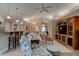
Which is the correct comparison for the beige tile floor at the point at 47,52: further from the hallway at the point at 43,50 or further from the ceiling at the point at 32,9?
the ceiling at the point at 32,9

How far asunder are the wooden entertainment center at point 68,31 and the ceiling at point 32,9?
0.58 feet

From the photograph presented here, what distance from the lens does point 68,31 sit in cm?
226

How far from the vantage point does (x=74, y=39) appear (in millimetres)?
2225

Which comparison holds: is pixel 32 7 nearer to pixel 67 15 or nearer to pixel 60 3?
pixel 60 3

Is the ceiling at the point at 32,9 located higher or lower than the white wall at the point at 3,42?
higher

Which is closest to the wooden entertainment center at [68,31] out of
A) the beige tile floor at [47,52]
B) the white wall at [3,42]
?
the beige tile floor at [47,52]

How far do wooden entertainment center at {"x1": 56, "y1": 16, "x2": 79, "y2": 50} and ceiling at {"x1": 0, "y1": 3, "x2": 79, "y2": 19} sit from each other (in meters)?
0.18

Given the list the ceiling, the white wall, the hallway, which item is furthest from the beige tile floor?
the ceiling

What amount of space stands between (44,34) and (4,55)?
90 cm

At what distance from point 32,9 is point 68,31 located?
2.70ft

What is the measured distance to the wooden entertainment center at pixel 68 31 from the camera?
7.24 ft

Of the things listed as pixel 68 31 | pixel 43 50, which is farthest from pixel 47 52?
pixel 68 31

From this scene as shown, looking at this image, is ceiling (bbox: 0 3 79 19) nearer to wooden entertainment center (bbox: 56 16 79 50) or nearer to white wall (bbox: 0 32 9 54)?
wooden entertainment center (bbox: 56 16 79 50)

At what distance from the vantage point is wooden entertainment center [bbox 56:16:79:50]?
2207 millimetres
